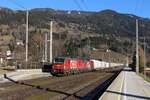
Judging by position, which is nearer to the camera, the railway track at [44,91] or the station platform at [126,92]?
the railway track at [44,91]

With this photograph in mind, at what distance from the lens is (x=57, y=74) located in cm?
6962

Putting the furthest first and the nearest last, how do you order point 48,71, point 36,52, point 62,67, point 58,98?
point 36,52, point 48,71, point 62,67, point 58,98

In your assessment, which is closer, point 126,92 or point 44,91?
point 44,91

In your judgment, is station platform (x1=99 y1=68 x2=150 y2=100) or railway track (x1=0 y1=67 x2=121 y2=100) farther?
station platform (x1=99 y1=68 x2=150 y2=100)

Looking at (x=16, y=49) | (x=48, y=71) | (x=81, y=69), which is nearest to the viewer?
(x=48, y=71)

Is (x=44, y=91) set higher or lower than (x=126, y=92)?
higher

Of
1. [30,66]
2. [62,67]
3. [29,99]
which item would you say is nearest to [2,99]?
[29,99]

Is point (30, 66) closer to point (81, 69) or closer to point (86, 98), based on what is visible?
point (81, 69)

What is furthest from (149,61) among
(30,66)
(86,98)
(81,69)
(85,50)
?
(86,98)

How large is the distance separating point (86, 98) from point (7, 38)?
173 meters

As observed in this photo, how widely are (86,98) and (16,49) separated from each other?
417ft

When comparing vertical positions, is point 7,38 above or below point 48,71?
above

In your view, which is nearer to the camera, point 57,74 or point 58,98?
point 58,98

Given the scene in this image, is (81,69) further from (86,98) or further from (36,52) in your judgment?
(86,98)
